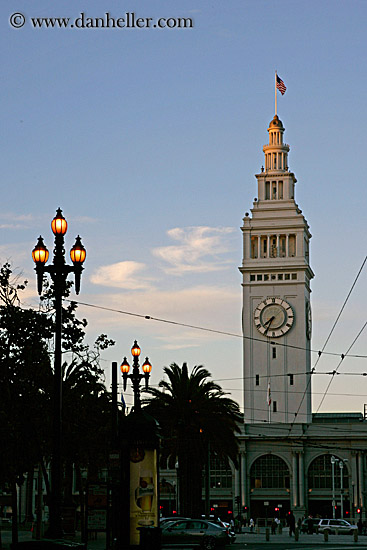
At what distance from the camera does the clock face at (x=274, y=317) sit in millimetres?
124188

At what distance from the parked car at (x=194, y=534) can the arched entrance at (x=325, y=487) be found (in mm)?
69798

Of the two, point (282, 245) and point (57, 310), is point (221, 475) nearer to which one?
point (282, 245)

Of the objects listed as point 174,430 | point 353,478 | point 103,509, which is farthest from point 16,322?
point 353,478

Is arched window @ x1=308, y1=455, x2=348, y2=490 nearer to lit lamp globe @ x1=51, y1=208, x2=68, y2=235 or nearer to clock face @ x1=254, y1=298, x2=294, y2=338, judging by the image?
clock face @ x1=254, y1=298, x2=294, y2=338

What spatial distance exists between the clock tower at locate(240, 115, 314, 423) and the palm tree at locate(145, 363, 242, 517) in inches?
2217

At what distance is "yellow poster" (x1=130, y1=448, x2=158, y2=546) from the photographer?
31.8 metres

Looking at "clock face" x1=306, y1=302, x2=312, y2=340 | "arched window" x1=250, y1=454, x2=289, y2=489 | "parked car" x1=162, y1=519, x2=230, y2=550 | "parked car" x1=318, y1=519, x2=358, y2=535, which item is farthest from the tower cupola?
"parked car" x1=162, y1=519, x2=230, y2=550

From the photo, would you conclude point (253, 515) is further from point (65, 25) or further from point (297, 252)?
point (65, 25)

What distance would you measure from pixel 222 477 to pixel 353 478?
615 inches

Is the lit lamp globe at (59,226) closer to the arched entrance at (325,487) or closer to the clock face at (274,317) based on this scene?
the arched entrance at (325,487)

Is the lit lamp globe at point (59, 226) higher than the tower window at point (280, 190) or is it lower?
lower

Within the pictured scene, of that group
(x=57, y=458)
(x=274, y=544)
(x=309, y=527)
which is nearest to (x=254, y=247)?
(x=309, y=527)

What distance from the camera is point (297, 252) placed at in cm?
12888

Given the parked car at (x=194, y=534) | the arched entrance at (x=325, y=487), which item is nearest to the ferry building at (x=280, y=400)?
the arched entrance at (x=325, y=487)
